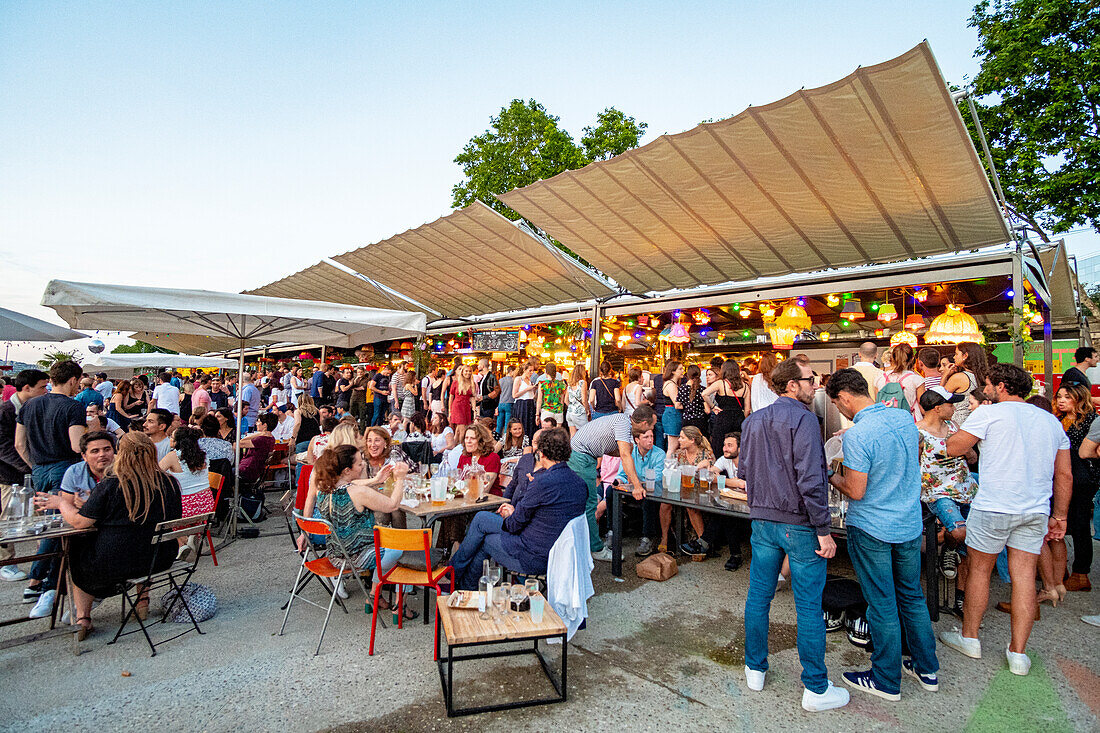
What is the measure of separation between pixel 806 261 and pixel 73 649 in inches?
333

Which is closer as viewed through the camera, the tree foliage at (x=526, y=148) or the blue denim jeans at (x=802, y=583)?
the blue denim jeans at (x=802, y=583)

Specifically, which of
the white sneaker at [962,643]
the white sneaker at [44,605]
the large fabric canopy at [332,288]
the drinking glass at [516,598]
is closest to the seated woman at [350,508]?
the drinking glass at [516,598]

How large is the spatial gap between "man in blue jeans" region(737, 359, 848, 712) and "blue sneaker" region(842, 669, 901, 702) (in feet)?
0.70

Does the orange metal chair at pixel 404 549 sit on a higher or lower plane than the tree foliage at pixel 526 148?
lower

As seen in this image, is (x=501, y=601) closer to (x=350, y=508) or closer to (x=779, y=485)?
(x=350, y=508)

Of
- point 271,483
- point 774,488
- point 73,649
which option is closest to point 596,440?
point 774,488

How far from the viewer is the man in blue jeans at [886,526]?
9.45 feet

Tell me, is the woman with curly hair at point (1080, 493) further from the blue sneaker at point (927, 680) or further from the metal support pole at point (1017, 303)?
the blue sneaker at point (927, 680)

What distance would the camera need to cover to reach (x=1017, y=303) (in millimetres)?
5836

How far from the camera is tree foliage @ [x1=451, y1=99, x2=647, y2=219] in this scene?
59.5ft

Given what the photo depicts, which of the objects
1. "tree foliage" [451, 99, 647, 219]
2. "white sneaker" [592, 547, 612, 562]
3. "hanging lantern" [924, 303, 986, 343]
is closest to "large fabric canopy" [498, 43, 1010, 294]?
"hanging lantern" [924, 303, 986, 343]

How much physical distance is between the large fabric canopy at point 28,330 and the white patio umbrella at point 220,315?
1021mm

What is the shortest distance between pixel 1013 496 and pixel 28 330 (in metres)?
9.73

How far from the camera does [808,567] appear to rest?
9.41ft
